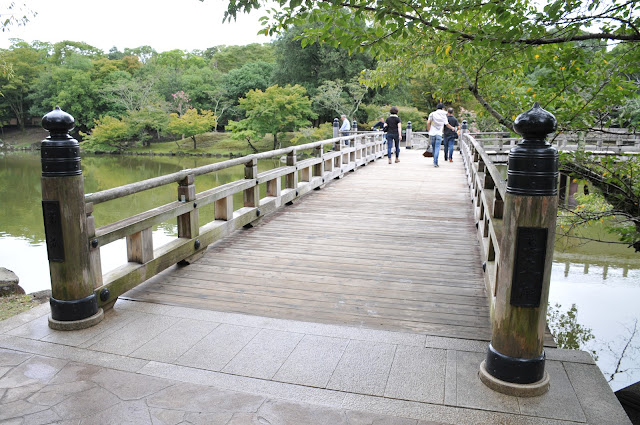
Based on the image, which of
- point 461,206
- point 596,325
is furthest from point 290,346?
point 596,325

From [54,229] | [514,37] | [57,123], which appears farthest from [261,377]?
[514,37]

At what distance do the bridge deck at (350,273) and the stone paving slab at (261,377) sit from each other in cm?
38

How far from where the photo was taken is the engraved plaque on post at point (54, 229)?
3.19 m

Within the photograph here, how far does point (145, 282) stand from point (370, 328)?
2.04 m

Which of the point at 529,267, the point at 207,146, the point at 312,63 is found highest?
the point at 312,63

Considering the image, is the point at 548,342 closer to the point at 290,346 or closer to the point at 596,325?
the point at 290,346

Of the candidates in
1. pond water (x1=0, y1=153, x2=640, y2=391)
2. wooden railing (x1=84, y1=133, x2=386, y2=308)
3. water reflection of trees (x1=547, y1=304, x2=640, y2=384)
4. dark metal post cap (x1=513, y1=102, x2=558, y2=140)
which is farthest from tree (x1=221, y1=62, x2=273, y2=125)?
dark metal post cap (x1=513, y1=102, x2=558, y2=140)

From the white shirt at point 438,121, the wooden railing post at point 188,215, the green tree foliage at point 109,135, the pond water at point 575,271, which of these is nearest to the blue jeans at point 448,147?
the white shirt at point 438,121

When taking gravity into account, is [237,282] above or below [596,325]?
above

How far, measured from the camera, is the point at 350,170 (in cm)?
1280

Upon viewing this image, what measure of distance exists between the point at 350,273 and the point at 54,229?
250 centimetres

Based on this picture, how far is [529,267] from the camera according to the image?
2.53 meters

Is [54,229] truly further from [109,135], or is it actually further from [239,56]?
[239,56]

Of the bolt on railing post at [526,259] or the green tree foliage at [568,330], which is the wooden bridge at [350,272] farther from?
the green tree foliage at [568,330]
